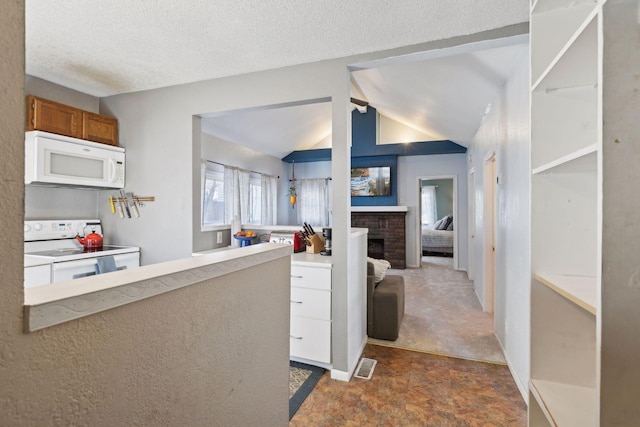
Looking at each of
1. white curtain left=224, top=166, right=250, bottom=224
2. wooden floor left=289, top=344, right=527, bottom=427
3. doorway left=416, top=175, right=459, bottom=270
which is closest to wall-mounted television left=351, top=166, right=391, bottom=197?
doorway left=416, top=175, right=459, bottom=270

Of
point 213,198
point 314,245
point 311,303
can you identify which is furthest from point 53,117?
point 311,303

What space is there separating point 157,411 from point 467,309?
3.85 metres

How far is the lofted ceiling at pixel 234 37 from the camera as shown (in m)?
1.78

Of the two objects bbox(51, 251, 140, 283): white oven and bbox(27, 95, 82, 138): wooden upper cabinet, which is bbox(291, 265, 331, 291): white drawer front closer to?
bbox(51, 251, 140, 283): white oven

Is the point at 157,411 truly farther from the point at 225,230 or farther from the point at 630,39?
the point at 225,230

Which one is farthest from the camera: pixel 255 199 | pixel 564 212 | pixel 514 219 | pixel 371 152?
pixel 371 152

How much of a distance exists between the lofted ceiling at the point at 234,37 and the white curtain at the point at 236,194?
2.24 metres

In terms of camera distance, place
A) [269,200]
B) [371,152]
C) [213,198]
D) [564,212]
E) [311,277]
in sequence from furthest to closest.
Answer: [371,152] → [269,200] → [213,198] → [311,277] → [564,212]

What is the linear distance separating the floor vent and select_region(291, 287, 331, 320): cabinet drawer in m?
0.50

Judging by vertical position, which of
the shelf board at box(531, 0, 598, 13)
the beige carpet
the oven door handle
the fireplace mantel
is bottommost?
the beige carpet

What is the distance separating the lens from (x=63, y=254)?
8.32 feet

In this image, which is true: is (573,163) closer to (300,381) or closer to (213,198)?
(300,381)

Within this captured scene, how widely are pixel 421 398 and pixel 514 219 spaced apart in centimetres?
146

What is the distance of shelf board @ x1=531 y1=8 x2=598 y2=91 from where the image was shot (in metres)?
0.78
